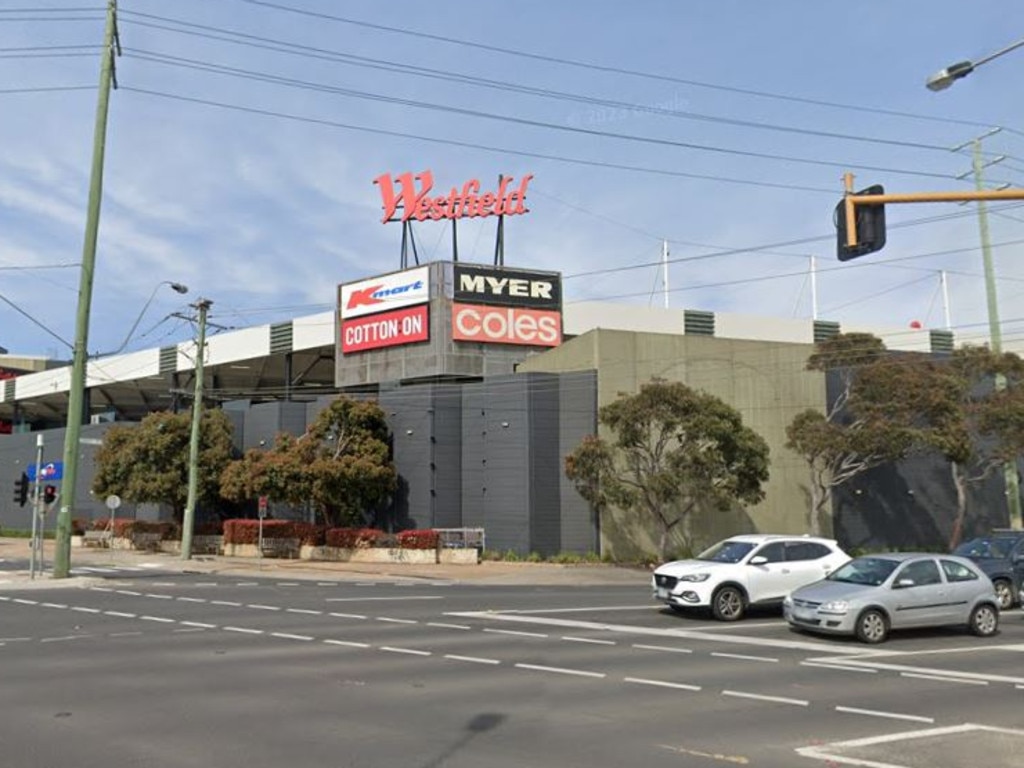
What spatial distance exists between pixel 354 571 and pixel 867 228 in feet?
81.4

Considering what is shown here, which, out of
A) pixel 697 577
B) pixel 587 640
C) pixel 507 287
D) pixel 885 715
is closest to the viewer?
pixel 885 715

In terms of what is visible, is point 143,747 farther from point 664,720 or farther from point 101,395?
point 101,395

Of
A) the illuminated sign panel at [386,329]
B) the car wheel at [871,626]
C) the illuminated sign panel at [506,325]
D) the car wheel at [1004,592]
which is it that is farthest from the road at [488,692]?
the illuminated sign panel at [386,329]

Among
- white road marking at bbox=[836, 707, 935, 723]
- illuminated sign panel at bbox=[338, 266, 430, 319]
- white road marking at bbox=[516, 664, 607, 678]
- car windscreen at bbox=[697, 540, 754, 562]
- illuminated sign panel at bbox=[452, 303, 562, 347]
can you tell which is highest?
illuminated sign panel at bbox=[338, 266, 430, 319]

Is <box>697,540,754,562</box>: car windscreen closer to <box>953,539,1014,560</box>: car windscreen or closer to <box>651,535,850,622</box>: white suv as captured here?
<box>651,535,850,622</box>: white suv

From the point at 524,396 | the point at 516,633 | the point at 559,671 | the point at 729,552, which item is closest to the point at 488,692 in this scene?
the point at 559,671

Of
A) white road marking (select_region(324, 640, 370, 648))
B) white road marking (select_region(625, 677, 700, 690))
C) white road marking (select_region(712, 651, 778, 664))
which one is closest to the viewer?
white road marking (select_region(625, 677, 700, 690))

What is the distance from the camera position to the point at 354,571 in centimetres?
3450

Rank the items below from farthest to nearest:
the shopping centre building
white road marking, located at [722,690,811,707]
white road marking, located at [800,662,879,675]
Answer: the shopping centre building < white road marking, located at [800,662,879,675] < white road marking, located at [722,690,811,707]

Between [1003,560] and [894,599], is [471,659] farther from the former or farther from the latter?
[1003,560]

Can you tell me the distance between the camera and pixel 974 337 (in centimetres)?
6322

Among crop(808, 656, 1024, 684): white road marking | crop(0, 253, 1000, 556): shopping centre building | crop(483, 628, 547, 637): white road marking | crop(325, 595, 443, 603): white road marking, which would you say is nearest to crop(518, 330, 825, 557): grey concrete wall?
crop(0, 253, 1000, 556): shopping centre building

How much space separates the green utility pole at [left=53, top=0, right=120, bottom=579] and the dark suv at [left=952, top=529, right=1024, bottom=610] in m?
24.4

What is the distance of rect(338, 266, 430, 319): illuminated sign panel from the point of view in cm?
4581
